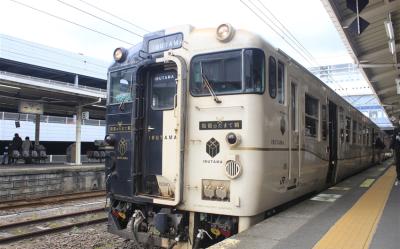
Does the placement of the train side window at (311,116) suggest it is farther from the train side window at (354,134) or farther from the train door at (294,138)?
the train side window at (354,134)

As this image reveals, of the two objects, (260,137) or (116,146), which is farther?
(116,146)

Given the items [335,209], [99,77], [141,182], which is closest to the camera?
[141,182]

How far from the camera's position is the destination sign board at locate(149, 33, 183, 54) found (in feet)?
19.4

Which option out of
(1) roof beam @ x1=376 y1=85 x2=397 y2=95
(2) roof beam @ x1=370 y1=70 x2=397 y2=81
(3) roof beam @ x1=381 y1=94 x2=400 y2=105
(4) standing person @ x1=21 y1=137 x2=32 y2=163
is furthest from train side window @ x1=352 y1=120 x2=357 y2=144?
(4) standing person @ x1=21 y1=137 x2=32 y2=163

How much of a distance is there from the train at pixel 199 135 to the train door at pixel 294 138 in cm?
2

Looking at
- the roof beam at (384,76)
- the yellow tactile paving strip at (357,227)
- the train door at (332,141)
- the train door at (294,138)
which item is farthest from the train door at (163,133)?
the roof beam at (384,76)

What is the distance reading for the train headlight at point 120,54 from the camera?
6551mm

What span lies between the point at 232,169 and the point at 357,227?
1.84 meters

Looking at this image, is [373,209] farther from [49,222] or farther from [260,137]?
[49,222]

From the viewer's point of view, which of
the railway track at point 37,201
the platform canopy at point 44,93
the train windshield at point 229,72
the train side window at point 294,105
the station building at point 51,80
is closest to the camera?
the train windshield at point 229,72

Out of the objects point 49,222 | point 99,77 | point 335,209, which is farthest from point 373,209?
point 99,77

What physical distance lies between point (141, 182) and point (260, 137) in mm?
1984

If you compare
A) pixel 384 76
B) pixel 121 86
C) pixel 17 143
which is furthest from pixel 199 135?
pixel 17 143

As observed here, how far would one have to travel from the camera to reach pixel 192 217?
5.60m
